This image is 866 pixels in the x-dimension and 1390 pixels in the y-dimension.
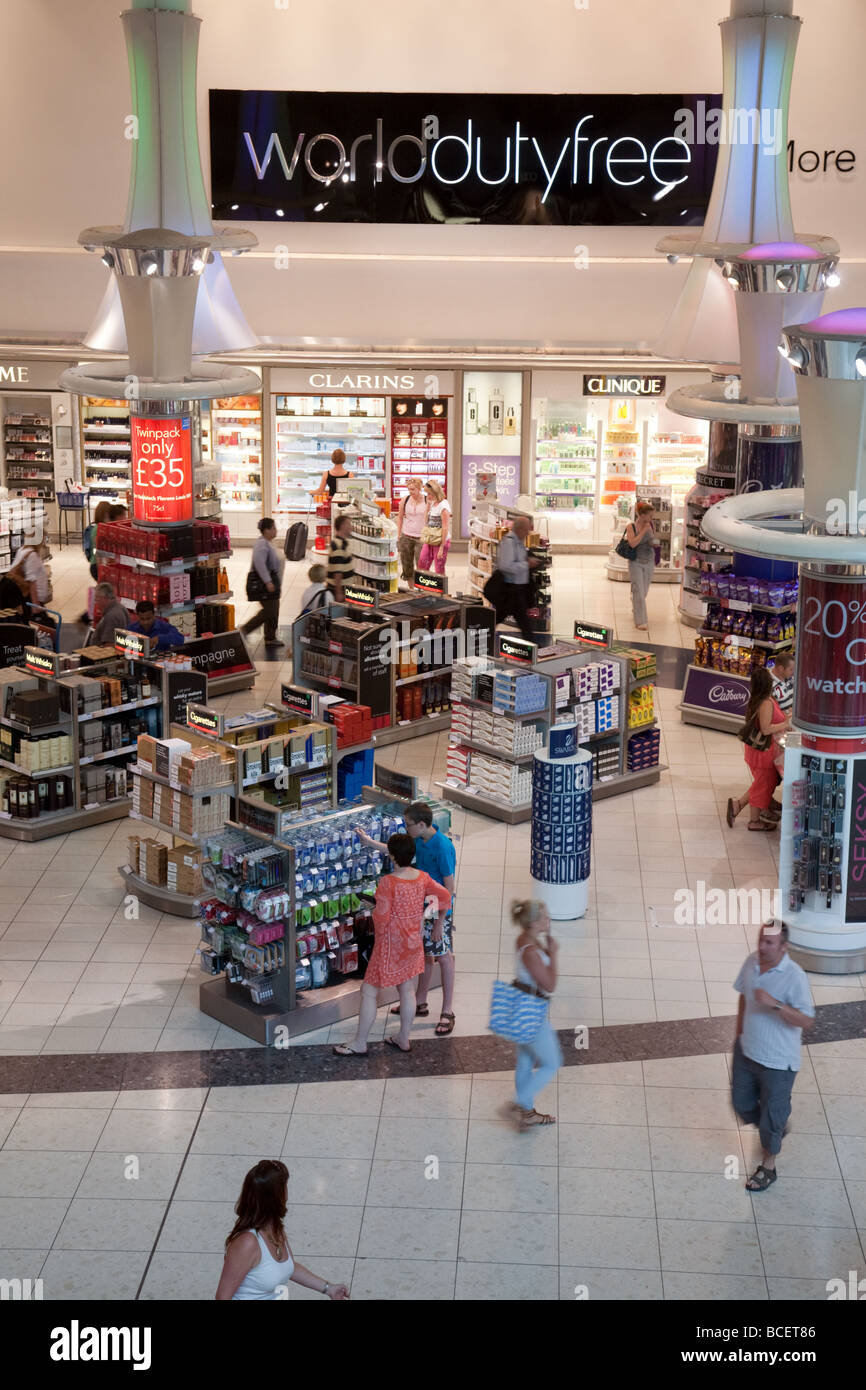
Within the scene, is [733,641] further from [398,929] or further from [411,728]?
[398,929]

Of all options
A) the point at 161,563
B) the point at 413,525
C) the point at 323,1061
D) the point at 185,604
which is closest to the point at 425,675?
the point at 185,604

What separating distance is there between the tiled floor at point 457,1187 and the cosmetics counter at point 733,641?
5.78m

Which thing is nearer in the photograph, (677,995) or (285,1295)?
(285,1295)

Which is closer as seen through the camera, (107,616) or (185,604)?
(107,616)

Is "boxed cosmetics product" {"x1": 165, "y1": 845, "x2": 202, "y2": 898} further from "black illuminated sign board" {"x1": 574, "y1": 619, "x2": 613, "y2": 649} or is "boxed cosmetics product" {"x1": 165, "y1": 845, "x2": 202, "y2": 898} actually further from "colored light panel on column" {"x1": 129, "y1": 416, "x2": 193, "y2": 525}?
Result: "colored light panel on column" {"x1": 129, "y1": 416, "x2": 193, "y2": 525}

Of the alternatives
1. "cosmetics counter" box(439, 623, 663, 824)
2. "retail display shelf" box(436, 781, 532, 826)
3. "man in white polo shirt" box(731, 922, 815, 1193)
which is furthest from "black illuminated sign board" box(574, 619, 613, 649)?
"man in white polo shirt" box(731, 922, 815, 1193)

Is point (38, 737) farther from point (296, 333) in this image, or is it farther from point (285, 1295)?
point (296, 333)

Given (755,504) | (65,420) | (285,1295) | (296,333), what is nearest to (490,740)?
(755,504)

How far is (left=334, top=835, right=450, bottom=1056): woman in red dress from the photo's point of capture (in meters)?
8.44

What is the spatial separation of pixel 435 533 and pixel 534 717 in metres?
7.45

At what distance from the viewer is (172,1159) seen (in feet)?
25.4

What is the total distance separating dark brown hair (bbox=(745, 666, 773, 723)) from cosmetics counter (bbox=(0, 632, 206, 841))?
13.5ft

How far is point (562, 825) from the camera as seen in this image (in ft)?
33.8

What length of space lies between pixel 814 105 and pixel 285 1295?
626 inches
